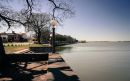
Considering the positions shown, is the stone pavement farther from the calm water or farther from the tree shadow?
the calm water

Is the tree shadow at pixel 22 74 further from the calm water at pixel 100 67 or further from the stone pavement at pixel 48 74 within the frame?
the calm water at pixel 100 67

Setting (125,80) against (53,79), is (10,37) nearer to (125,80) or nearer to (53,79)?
(125,80)

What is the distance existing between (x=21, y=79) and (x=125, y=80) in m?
10.6

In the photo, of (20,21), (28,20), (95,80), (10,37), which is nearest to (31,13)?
(28,20)

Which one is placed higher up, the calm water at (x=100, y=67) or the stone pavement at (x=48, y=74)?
the stone pavement at (x=48, y=74)

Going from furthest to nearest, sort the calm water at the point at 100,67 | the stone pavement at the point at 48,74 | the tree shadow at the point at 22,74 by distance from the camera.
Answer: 1. the calm water at the point at 100,67
2. the tree shadow at the point at 22,74
3. the stone pavement at the point at 48,74

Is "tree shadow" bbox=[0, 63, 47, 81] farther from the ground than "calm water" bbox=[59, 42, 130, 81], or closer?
farther from the ground

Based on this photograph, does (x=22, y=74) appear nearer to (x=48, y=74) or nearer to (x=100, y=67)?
(x=48, y=74)

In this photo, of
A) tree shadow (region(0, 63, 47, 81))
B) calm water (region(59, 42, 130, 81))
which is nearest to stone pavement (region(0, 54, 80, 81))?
tree shadow (region(0, 63, 47, 81))

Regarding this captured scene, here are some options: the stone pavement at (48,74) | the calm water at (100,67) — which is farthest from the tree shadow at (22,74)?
the calm water at (100,67)

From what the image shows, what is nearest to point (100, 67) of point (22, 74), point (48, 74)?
point (22, 74)

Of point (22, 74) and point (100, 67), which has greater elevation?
point (22, 74)

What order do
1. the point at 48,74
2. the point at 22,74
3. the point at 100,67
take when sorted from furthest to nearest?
the point at 100,67, the point at 22,74, the point at 48,74

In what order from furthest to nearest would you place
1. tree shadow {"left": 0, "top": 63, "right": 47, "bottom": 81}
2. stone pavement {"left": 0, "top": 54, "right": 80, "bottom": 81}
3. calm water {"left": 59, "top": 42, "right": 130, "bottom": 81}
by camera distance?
calm water {"left": 59, "top": 42, "right": 130, "bottom": 81}
tree shadow {"left": 0, "top": 63, "right": 47, "bottom": 81}
stone pavement {"left": 0, "top": 54, "right": 80, "bottom": 81}
